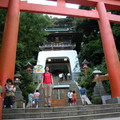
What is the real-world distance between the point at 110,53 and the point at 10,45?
4688 millimetres

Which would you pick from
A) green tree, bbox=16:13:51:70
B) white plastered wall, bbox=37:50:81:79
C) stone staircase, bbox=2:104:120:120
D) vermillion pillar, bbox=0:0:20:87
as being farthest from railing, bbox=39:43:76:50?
stone staircase, bbox=2:104:120:120

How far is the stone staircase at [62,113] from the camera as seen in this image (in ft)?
15.5

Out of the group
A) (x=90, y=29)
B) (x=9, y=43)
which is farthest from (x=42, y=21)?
(x=90, y=29)

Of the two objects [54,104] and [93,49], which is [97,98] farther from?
[93,49]

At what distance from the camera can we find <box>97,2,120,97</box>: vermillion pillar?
25.4 ft

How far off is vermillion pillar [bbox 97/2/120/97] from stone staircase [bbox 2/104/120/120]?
7.17 ft

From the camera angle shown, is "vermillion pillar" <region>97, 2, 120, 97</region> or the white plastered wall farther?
the white plastered wall

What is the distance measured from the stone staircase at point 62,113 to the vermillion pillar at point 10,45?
184 centimetres

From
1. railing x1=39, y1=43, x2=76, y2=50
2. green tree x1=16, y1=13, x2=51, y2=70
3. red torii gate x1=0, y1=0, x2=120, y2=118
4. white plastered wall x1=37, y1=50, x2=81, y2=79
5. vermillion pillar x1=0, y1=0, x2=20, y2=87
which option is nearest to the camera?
vermillion pillar x1=0, y1=0, x2=20, y2=87

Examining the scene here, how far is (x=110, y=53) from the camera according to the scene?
8297 millimetres

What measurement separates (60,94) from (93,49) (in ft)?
29.2

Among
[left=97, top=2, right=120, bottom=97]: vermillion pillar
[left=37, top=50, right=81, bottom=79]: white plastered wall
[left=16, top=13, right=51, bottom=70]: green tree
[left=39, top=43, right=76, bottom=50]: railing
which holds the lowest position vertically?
[left=97, top=2, right=120, bottom=97]: vermillion pillar

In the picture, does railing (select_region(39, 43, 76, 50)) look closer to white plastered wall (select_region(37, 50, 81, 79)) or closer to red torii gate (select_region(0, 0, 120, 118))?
white plastered wall (select_region(37, 50, 81, 79))

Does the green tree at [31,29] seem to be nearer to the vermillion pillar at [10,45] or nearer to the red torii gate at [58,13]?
→ the red torii gate at [58,13]
